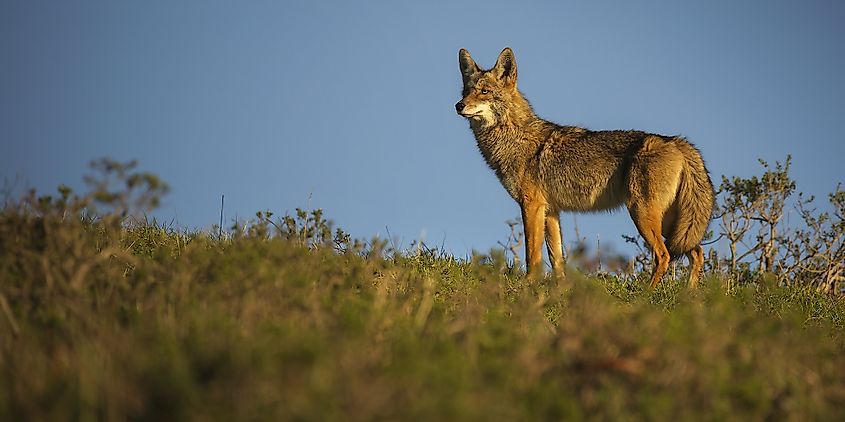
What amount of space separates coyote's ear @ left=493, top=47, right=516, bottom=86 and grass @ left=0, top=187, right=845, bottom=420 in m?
5.51

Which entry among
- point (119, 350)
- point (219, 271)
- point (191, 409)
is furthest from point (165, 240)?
point (191, 409)

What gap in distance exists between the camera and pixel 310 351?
9.18 ft

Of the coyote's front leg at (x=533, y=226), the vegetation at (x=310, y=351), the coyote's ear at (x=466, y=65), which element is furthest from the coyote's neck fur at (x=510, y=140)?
the vegetation at (x=310, y=351)

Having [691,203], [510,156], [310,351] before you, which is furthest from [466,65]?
[310,351]

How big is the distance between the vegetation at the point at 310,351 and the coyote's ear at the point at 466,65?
556cm

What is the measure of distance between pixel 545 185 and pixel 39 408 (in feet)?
25.5

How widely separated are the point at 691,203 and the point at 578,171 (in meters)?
1.43

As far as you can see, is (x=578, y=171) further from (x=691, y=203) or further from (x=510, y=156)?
(x=691, y=203)

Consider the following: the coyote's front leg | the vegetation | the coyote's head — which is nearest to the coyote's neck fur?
the coyote's head

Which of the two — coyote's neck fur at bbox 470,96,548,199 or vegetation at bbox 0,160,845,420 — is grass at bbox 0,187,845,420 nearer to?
vegetation at bbox 0,160,845,420

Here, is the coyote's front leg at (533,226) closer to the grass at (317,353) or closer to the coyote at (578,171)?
the coyote at (578,171)

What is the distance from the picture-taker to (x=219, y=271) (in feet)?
15.3

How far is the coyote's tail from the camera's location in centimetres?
941

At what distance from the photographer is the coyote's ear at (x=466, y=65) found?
34.9ft
